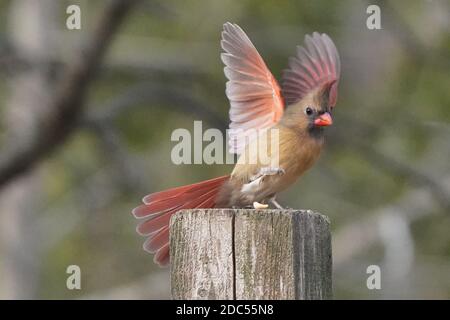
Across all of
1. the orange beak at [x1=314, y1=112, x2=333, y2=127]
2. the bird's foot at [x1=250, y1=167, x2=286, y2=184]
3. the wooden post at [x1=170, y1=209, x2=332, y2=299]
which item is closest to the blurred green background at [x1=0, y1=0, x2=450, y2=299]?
the orange beak at [x1=314, y1=112, x2=333, y2=127]

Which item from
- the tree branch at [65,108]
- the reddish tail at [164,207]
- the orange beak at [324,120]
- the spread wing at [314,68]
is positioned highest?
the tree branch at [65,108]

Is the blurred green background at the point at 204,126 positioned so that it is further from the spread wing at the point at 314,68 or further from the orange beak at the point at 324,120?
the orange beak at the point at 324,120

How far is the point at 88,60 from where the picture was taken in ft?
26.5

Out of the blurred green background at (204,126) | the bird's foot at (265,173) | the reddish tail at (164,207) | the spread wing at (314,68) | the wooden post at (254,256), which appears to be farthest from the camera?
the blurred green background at (204,126)

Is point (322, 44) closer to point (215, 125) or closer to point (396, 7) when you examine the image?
point (215, 125)

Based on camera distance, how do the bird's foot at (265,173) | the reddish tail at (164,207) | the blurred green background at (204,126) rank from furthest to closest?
the blurred green background at (204,126)
the bird's foot at (265,173)
the reddish tail at (164,207)

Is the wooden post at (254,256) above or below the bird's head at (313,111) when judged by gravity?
below

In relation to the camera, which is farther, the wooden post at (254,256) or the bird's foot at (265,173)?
the bird's foot at (265,173)

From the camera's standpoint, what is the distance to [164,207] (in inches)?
175

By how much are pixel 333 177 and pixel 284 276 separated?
28.1 feet

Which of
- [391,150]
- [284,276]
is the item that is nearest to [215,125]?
[391,150]

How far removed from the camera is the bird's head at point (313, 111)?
4.69 m

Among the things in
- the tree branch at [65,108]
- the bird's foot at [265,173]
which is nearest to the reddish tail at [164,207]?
the bird's foot at [265,173]

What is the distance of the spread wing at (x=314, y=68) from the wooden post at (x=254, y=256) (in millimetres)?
1308
